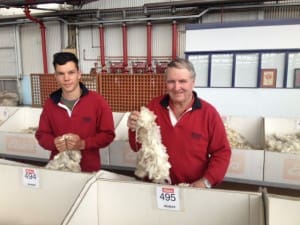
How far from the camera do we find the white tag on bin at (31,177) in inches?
53.7

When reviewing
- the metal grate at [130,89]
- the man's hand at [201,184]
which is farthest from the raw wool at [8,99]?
the man's hand at [201,184]

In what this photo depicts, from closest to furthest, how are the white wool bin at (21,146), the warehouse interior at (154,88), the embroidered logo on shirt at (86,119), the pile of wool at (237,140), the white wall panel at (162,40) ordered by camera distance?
1. the warehouse interior at (154,88)
2. the embroidered logo on shirt at (86,119)
3. the pile of wool at (237,140)
4. the white wool bin at (21,146)
5. the white wall panel at (162,40)

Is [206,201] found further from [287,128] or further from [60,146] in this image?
[287,128]

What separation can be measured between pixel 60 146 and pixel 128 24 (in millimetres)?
4491

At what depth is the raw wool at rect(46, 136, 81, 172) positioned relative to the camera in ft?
4.95

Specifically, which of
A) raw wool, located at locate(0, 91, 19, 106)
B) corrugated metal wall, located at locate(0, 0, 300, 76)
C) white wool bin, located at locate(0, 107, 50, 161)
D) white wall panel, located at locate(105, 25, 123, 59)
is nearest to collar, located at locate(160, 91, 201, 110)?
white wool bin, located at locate(0, 107, 50, 161)

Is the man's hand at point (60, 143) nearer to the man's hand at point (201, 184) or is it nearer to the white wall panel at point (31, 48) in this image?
the man's hand at point (201, 184)

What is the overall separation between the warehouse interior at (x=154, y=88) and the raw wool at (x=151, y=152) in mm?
148

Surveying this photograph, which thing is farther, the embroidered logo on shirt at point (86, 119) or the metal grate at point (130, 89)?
the metal grate at point (130, 89)

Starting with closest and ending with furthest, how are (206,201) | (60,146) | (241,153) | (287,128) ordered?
(206,201), (60,146), (241,153), (287,128)

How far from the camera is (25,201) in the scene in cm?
139

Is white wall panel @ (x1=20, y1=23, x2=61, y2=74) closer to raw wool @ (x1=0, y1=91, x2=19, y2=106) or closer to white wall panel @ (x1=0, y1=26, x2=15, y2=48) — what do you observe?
white wall panel @ (x1=0, y1=26, x2=15, y2=48)

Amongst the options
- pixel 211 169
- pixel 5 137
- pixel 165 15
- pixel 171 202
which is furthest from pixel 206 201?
pixel 165 15

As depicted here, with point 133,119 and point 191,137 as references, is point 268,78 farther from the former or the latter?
point 133,119
